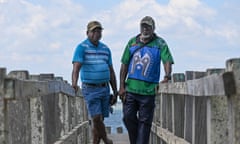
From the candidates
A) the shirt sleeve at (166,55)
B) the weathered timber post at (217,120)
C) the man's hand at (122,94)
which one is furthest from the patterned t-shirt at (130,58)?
the weathered timber post at (217,120)

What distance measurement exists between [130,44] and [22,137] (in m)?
2.82

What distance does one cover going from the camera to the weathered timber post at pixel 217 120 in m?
4.50

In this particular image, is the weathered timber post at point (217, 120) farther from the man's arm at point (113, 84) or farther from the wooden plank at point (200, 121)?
the man's arm at point (113, 84)

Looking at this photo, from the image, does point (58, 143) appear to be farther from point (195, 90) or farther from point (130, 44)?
point (195, 90)

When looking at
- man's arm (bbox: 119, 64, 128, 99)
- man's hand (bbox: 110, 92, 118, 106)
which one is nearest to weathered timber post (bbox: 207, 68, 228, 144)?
man's arm (bbox: 119, 64, 128, 99)

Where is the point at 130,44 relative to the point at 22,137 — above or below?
above

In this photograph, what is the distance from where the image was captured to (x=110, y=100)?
26.2ft

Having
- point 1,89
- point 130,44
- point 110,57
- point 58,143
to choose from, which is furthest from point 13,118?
point 110,57

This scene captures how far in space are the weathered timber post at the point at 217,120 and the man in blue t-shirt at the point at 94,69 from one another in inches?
124

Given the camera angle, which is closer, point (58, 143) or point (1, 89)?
point (1, 89)

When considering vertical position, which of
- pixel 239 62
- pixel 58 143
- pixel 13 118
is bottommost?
pixel 58 143

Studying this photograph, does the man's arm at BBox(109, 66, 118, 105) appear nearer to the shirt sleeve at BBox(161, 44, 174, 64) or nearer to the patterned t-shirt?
the patterned t-shirt

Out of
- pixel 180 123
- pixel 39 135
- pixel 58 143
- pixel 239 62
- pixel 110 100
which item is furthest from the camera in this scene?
pixel 110 100

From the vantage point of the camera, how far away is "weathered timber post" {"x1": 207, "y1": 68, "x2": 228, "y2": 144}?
4.50m
